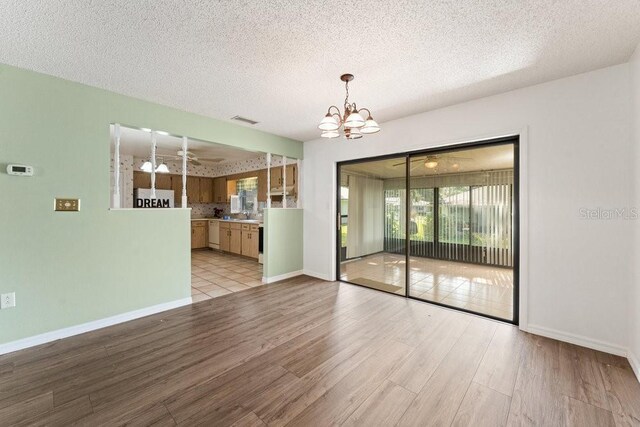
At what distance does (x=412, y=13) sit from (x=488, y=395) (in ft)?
8.73

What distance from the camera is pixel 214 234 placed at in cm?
784

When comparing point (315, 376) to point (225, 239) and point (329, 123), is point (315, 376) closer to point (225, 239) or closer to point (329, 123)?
point (329, 123)

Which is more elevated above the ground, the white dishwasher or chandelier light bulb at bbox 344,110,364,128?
chandelier light bulb at bbox 344,110,364,128

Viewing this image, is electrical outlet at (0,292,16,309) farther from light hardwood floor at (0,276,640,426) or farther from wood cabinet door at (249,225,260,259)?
wood cabinet door at (249,225,260,259)

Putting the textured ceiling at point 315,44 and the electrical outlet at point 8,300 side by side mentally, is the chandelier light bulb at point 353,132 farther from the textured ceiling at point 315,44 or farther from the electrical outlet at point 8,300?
the electrical outlet at point 8,300

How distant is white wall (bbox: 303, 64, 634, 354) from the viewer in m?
2.37

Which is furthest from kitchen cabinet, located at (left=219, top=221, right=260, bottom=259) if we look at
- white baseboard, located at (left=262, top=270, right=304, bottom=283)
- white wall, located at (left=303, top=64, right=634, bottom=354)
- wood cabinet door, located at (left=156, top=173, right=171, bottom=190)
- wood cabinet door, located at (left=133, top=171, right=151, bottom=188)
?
white wall, located at (left=303, top=64, right=634, bottom=354)

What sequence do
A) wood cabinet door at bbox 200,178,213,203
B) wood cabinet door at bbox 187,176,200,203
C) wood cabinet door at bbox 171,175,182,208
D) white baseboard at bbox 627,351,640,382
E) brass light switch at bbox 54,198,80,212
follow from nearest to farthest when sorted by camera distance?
white baseboard at bbox 627,351,640,382, brass light switch at bbox 54,198,80,212, wood cabinet door at bbox 171,175,182,208, wood cabinet door at bbox 187,176,200,203, wood cabinet door at bbox 200,178,213,203

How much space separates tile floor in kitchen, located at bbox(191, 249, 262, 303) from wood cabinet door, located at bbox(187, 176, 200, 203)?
5.68ft

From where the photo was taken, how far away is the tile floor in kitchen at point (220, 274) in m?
4.21

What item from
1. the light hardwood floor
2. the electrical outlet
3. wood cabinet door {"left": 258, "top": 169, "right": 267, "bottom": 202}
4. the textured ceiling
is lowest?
the light hardwood floor

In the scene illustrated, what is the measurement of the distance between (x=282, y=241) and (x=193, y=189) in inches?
182

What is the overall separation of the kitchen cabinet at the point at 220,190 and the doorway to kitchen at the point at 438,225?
14.3 feet

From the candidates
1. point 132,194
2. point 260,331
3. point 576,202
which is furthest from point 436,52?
point 132,194
